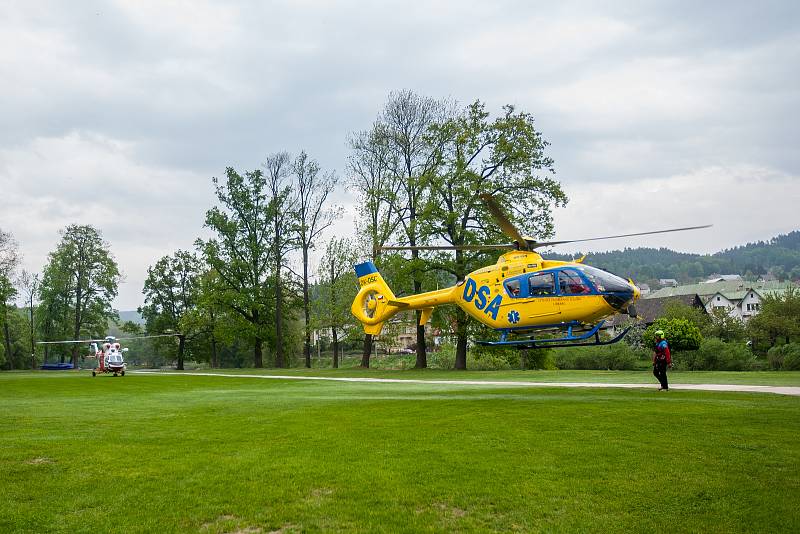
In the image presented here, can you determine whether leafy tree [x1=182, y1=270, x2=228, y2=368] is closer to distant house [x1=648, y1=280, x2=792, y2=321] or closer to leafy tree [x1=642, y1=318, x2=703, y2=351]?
leafy tree [x1=642, y1=318, x2=703, y2=351]

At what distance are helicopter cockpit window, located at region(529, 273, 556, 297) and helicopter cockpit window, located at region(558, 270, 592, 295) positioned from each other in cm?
30

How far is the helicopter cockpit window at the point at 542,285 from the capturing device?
1938 cm

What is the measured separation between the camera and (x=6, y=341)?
245ft

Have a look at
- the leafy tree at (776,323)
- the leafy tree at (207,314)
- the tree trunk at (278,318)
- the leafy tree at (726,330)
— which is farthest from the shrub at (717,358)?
the leafy tree at (207,314)

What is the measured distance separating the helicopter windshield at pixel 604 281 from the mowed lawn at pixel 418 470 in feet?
12.9

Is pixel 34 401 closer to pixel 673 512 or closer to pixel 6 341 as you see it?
A: pixel 673 512

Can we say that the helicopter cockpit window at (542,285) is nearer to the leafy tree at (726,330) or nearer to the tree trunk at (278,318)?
the tree trunk at (278,318)

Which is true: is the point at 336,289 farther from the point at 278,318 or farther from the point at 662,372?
the point at 662,372

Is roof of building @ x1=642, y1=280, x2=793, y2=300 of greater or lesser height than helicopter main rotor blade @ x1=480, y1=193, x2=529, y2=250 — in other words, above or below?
above

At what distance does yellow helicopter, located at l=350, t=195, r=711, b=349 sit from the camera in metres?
18.8

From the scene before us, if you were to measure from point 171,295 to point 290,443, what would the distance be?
65933 millimetres

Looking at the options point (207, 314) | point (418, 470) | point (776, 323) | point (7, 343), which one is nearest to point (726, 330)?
point (776, 323)

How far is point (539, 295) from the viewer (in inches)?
769

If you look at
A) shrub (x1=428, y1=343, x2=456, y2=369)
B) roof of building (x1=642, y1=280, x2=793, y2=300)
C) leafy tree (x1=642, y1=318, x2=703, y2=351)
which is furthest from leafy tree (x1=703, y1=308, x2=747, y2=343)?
roof of building (x1=642, y1=280, x2=793, y2=300)
